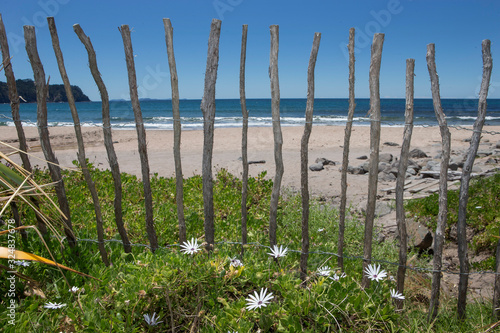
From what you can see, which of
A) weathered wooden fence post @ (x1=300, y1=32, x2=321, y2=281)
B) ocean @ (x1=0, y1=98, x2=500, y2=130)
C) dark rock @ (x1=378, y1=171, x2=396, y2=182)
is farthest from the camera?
dark rock @ (x1=378, y1=171, x2=396, y2=182)

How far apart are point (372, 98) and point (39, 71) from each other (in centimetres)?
266

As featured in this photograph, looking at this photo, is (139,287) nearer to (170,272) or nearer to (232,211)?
(170,272)

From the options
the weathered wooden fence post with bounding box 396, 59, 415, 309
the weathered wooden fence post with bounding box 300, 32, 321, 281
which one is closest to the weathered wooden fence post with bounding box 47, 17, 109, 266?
the weathered wooden fence post with bounding box 300, 32, 321, 281

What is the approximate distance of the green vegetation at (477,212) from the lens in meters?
3.91

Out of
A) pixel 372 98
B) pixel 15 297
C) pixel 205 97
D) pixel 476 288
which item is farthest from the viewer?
pixel 476 288

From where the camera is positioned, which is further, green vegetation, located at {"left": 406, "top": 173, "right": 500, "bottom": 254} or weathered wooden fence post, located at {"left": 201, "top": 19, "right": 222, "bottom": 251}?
green vegetation, located at {"left": 406, "top": 173, "right": 500, "bottom": 254}

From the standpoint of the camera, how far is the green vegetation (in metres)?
3.91

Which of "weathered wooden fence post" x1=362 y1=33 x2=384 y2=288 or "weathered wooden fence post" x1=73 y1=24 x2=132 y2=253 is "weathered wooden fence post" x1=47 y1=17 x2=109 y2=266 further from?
"weathered wooden fence post" x1=362 y1=33 x2=384 y2=288

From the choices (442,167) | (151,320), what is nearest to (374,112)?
(442,167)

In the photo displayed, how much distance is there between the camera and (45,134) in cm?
304

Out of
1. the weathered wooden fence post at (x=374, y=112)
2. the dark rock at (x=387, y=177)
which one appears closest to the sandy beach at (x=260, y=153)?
the dark rock at (x=387, y=177)

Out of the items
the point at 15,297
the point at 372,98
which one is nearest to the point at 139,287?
the point at 15,297

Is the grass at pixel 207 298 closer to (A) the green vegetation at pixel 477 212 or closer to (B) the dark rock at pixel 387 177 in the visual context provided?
(A) the green vegetation at pixel 477 212

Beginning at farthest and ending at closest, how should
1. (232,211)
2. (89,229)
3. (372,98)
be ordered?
1. (232,211)
2. (89,229)
3. (372,98)
